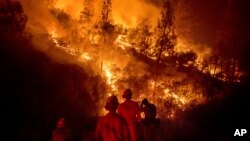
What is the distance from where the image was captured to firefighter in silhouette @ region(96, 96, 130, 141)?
790cm

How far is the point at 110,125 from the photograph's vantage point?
25.9ft

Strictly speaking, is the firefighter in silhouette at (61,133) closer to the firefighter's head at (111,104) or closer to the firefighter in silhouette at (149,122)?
the firefighter in silhouette at (149,122)

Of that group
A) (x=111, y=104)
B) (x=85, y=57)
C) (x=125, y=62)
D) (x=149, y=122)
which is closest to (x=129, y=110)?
(x=111, y=104)

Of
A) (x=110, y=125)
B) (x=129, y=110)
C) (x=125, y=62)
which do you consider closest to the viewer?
(x=110, y=125)

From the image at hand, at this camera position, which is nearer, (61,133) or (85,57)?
(61,133)

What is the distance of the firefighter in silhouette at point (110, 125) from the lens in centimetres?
790

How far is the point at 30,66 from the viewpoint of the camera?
19328mm

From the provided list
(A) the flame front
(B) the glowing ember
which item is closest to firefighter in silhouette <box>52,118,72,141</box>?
(A) the flame front

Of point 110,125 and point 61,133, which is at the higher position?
point 110,125

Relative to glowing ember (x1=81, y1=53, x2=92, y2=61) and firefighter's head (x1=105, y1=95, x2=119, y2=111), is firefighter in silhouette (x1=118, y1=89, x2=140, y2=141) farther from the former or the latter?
glowing ember (x1=81, y1=53, x2=92, y2=61)

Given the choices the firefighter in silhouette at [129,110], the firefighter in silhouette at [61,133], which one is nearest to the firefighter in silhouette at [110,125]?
the firefighter in silhouette at [129,110]

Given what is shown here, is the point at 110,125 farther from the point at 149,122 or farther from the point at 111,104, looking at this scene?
the point at 149,122

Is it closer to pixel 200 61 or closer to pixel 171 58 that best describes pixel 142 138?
pixel 171 58

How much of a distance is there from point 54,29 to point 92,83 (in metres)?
6.55
